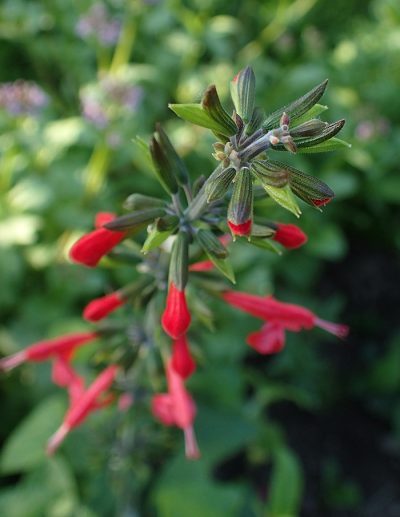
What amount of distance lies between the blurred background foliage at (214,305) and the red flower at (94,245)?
79 cm

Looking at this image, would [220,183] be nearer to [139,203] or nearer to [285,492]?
[139,203]

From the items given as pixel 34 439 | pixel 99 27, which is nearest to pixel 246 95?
pixel 34 439

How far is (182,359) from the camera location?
1594 mm

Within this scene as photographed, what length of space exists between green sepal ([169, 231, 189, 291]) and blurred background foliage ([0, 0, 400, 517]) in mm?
804

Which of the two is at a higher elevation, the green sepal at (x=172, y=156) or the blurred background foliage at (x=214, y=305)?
the green sepal at (x=172, y=156)

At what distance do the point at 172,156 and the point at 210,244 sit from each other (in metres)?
0.21

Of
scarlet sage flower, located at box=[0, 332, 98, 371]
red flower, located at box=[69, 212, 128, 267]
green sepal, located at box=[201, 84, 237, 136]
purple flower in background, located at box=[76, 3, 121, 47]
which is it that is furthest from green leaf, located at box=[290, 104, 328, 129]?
purple flower in background, located at box=[76, 3, 121, 47]

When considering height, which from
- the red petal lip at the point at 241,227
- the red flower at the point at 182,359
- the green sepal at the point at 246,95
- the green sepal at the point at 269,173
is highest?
the green sepal at the point at 246,95

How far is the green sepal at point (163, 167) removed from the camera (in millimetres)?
1273

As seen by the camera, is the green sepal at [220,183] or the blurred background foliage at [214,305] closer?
the green sepal at [220,183]

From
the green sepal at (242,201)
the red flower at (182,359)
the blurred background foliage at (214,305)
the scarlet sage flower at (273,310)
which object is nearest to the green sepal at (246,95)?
the green sepal at (242,201)

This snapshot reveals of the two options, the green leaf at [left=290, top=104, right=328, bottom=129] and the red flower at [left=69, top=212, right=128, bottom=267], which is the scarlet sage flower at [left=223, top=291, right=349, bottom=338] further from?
the green leaf at [left=290, top=104, right=328, bottom=129]

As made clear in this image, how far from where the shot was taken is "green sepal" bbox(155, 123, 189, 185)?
1.28m

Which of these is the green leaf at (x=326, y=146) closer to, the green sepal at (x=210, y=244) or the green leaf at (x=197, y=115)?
the green leaf at (x=197, y=115)
